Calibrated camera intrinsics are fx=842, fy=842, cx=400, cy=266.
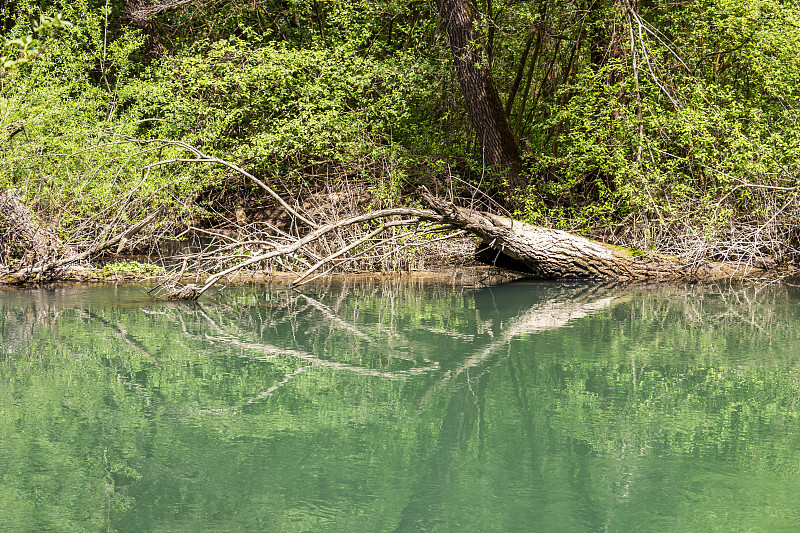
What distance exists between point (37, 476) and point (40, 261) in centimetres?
808

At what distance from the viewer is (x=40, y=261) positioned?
1151 cm

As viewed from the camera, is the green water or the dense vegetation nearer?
the green water

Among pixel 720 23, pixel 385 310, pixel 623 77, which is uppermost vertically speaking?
pixel 720 23

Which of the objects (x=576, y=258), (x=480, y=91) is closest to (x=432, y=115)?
(x=480, y=91)

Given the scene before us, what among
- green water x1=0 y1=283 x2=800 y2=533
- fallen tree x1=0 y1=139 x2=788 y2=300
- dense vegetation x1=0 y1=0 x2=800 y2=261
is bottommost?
green water x1=0 y1=283 x2=800 y2=533

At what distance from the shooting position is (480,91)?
44.8 feet

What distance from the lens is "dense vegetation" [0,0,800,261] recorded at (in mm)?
12664

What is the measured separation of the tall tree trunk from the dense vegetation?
0.10m

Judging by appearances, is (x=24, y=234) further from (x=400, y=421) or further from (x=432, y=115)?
(x=400, y=421)

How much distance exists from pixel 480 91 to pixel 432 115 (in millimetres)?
2398

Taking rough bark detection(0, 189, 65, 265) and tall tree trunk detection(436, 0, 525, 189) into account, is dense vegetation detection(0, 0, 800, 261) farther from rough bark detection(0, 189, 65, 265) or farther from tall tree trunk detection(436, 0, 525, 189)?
rough bark detection(0, 189, 65, 265)

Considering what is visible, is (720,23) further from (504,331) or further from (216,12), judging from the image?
(216,12)

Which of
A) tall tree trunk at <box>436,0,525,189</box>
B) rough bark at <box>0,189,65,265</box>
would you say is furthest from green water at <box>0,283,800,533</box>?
tall tree trunk at <box>436,0,525,189</box>

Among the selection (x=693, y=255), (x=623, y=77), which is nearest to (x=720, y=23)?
(x=623, y=77)
